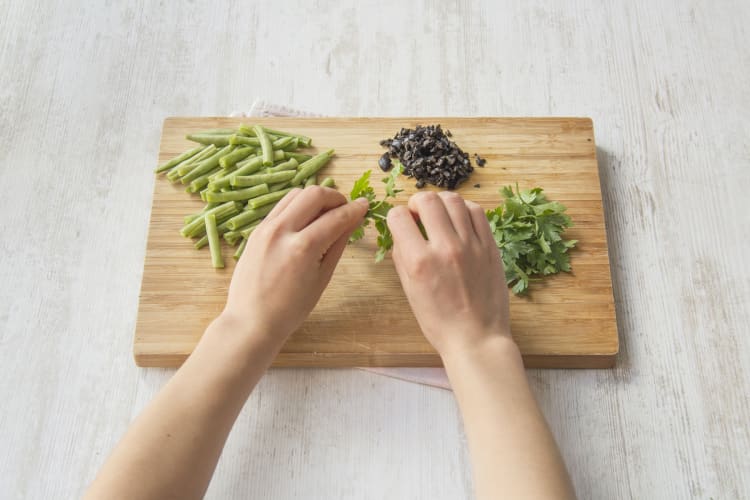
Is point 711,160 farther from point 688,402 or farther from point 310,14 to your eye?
point 310,14

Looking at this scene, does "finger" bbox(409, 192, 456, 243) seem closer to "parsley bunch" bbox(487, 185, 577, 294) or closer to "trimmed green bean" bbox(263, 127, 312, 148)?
"parsley bunch" bbox(487, 185, 577, 294)

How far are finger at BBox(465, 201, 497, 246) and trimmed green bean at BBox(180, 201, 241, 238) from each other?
922 mm

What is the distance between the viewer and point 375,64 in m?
3.30

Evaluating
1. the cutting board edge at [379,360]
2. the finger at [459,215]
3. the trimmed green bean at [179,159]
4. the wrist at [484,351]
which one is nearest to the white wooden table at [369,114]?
the cutting board edge at [379,360]

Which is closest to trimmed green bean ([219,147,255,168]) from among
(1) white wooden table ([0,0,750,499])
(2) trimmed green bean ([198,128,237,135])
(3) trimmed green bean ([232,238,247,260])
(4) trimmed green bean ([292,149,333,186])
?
(2) trimmed green bean ([198,128,237,135])

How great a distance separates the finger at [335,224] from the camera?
91.0 inches

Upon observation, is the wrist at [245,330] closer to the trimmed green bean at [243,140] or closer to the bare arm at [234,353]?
the bare arm at [234,353]

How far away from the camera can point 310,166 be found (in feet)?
9.16

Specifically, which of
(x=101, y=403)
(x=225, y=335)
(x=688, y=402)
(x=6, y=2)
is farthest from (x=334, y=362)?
(x=6, y=2)

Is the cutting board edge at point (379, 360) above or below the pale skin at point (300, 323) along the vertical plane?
below

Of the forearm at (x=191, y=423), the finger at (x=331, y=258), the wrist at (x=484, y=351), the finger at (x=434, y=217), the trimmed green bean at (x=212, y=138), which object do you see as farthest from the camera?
the trimmed green bean at (x=212, y=138)

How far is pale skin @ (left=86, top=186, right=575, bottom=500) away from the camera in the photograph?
1896mm

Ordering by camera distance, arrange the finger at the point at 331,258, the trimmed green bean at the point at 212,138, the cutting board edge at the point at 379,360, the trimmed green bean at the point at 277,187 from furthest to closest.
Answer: the trimmed green bean at the point at 212,138, the trimmed green bean at the point at 277,187, the cutting board edge at the point at 379,360, the finger at the point at 331,258

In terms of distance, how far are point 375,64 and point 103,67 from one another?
1277 millimetres
